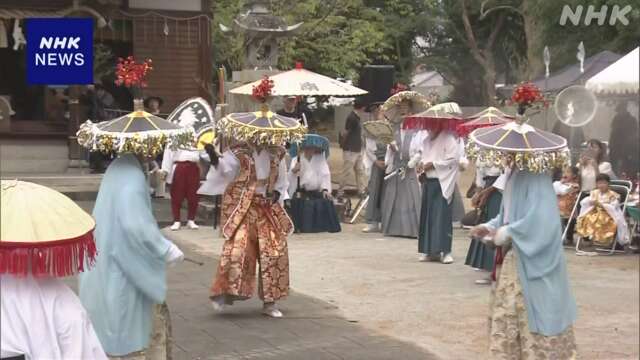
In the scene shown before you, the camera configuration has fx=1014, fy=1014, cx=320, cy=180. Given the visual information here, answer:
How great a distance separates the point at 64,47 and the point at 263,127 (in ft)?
39.4

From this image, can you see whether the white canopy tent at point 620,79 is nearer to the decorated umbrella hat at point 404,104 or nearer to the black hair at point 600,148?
the black hair at point 600,148

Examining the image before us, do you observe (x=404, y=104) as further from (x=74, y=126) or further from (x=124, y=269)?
(x=74, y=126)

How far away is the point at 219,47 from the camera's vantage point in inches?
896

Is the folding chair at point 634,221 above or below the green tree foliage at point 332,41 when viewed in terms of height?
below

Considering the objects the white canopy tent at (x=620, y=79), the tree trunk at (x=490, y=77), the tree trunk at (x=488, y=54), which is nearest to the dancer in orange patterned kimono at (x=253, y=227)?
the white canopy tent at (x=620, y=79)

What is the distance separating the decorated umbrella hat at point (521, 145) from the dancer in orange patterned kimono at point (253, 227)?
2413mm

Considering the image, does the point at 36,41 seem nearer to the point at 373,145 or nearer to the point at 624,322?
the point at 373,145

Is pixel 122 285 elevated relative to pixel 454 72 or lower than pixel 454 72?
lower

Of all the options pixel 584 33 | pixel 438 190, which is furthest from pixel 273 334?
pixel 584 33

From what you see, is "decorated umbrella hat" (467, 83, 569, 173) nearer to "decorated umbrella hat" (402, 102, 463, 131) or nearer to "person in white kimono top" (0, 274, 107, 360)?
"person in white kimono top" (0, 274, 107, 360)

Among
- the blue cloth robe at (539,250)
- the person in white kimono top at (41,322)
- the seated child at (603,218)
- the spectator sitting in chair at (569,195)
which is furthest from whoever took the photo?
the spectator sitting in chair at (569,195)

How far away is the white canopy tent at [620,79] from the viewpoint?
13.3 feet

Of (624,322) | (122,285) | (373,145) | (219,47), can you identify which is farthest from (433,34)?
(122,285)

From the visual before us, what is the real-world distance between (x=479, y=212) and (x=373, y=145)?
464cm
